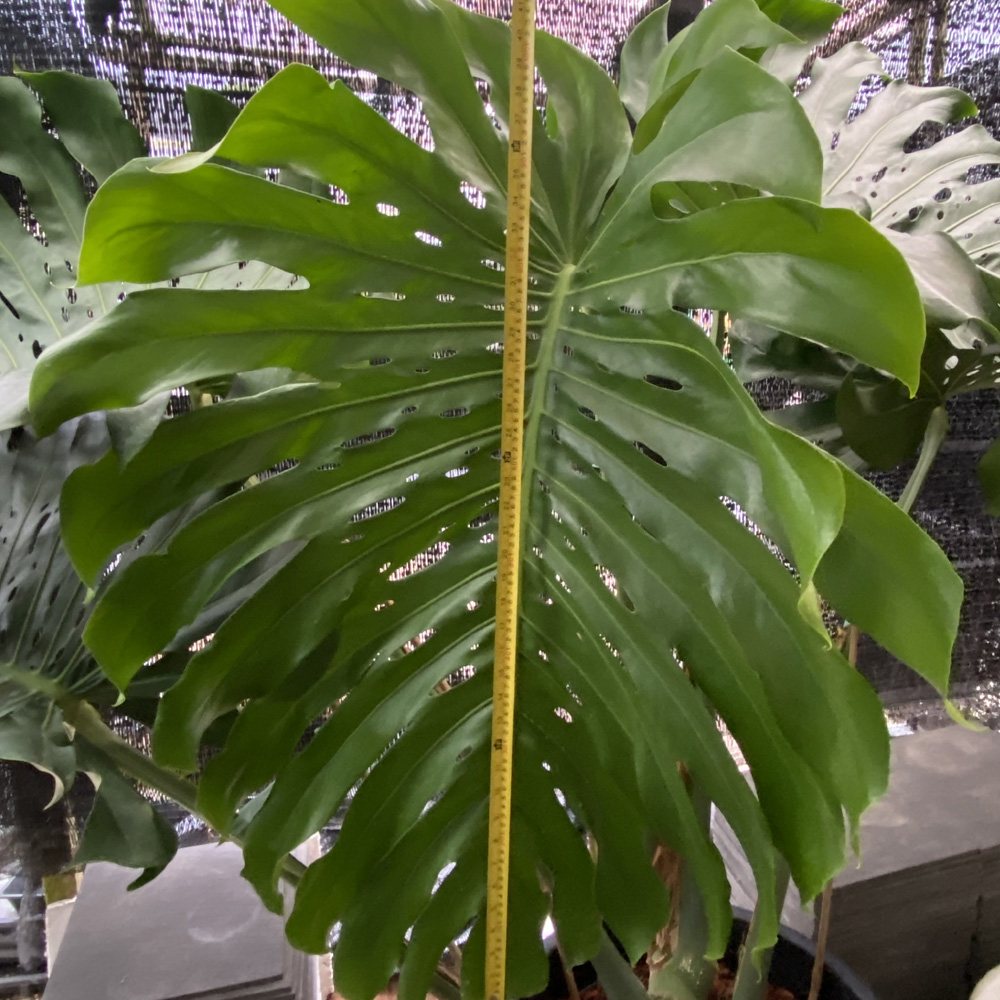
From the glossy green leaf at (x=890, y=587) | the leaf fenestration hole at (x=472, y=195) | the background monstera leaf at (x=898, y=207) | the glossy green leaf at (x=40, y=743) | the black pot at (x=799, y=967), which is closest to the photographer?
the glossy green leaf at (x=890, y=587)

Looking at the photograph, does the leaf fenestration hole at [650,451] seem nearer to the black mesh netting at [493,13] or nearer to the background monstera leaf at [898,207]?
the background monstera leaf at [898,207]

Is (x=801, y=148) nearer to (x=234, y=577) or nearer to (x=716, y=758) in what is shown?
(x=716, y=758)

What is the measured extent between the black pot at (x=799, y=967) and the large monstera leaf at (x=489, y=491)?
38 centimetres

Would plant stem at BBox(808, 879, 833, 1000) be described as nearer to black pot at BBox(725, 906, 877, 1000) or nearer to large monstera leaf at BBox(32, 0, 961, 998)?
black pot at BBox(725, 906, 877, 1000)

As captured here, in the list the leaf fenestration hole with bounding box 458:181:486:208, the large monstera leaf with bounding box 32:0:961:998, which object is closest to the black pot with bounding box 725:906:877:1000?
the large monstera leaf with bounding box 32:0:961:998

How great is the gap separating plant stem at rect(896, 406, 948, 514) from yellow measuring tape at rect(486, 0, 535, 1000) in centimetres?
35

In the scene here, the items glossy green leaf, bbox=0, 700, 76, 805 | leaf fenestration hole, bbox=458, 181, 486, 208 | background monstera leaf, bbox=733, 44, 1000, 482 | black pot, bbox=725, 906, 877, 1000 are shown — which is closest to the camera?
leaf fenestration hole, bbox=458, 181, 486, 208

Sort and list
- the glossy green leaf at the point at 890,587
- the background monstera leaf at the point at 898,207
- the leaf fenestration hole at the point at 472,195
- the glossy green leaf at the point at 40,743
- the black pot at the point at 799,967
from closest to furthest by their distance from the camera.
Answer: the glossy green leaf at the point at 890,587 → the leaf fenestration hole at the point at 472,195 → the glossy green leaf at the point at 40,743 → the background monstera leaf at the point at 898,207 → the black pot at the point at 799,967

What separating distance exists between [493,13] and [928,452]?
0.76 metres

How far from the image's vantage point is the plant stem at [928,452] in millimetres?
690

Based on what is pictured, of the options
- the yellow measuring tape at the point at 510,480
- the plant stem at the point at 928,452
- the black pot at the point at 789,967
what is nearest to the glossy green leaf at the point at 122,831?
the yellow measuring tape at the point at 510,480

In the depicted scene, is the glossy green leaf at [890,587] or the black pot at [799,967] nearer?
the glossy green leaf at [890,587]

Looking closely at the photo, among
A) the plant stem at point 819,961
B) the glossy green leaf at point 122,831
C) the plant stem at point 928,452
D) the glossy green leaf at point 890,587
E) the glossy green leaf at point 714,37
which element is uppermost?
the glossy green leaf at point 714,37

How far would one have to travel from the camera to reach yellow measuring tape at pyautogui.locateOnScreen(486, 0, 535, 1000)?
0.45 m
